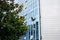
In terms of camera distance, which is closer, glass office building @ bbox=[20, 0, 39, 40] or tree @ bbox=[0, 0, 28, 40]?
tree @ bbox=[0, 0, 28, 40]

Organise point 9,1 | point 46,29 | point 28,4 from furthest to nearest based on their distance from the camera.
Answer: point 28,4, point 46,29, point 9,1

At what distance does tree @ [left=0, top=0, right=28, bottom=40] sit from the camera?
24.3 ft

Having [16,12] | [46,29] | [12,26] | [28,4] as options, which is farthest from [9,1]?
[28,4]

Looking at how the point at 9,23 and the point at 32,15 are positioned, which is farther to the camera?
the point at 32,15

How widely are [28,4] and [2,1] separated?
884 centimetres

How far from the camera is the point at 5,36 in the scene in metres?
7.48

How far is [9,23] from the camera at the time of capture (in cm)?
753

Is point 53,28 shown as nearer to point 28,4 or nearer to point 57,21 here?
point 57,21

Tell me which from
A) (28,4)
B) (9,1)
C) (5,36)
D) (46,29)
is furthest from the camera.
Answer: (28,4)

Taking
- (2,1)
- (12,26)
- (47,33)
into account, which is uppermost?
(2,1)

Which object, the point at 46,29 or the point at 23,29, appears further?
the point at 46,29

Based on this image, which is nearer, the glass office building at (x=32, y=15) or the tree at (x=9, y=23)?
the tree at (x=9, y=23)

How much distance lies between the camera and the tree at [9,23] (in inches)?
292

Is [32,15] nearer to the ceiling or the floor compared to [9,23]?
nearer to the floor
